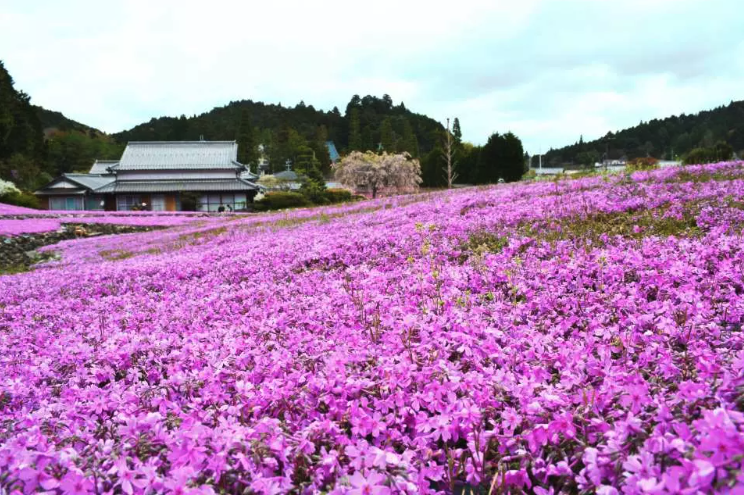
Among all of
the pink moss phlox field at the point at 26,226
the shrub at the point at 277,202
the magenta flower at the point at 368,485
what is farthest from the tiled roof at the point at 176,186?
the magenta flower at the point at 368,485

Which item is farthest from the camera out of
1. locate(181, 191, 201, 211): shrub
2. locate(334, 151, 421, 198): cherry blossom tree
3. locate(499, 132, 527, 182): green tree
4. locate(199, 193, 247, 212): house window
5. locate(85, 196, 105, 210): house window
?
locate(85, 196, 105, 210): house window

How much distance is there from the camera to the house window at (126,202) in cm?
6925

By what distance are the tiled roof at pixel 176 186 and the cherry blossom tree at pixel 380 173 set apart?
49.1 feet

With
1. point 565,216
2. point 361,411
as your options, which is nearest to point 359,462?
point 361,411

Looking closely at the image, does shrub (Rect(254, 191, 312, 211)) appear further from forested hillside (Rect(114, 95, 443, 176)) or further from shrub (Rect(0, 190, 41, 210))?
forested hillside (Rect(114, 95, 443, 176))

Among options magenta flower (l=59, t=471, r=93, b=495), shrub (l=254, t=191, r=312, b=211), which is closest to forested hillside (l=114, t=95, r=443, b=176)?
shrub (l=254, t=191, r=312, b=211)

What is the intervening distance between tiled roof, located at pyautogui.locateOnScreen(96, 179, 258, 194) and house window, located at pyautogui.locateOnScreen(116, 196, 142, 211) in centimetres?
149

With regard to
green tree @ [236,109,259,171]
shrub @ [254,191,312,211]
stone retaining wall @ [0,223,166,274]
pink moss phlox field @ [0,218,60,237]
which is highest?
green tree @ [236,109,259,171]

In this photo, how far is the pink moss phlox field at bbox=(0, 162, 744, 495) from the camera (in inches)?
75.5

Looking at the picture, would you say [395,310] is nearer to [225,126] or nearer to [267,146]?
[267,146]

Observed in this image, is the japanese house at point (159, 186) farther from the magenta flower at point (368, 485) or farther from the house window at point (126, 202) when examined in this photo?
the magenta flower at point (368, 485)

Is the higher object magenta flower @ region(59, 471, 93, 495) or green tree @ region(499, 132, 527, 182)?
green tree @ region(499, 132, 527, 182)

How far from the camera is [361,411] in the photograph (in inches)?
95.8

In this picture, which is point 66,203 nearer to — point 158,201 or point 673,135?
point 158,201
